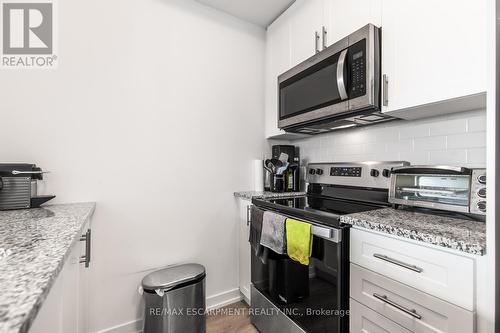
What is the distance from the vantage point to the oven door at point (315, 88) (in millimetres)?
1378

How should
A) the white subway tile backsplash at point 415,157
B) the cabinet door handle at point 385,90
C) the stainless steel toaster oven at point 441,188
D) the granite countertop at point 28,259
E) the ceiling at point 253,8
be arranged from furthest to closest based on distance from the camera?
the ceiling at point 253,8 < the white subway tile backsplash at point 415,157 < the cabinet door handle at point 385,90 < the stainless steel toaster oven at point 441,188 < the granite countertop at point 28,259

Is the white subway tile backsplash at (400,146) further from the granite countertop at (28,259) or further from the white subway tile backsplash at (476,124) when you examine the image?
the granite countertop at (28,259)

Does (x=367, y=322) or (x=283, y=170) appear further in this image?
(x=283, y=170)

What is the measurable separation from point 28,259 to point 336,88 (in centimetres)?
153

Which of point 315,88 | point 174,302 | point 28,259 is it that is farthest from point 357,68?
point 174,302

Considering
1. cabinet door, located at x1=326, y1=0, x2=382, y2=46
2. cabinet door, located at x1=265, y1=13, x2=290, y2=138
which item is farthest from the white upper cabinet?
Answer: cabinet door, located at x1=326, y1=0, x2=382, y2=46

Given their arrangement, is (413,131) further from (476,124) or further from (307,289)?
(307,289)

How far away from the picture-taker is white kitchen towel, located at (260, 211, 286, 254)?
51.6 inches

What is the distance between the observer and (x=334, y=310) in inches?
44.1

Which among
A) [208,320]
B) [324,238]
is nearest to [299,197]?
[324,238]

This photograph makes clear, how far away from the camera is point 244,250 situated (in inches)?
76.5

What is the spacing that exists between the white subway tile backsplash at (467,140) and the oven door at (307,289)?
0.80 m

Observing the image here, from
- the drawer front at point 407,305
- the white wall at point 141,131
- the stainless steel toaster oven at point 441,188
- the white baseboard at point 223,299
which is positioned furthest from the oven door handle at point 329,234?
the white baseboard at point 223,299

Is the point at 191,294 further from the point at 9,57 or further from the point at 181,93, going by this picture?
the point at 9,57
